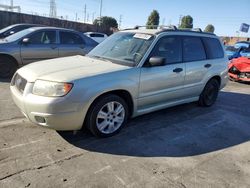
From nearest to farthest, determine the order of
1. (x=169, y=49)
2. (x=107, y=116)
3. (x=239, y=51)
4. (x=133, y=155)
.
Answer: (x=133, y=155) < (x=107, y=116) < (x=169, y=49) < (x=239, y=51)

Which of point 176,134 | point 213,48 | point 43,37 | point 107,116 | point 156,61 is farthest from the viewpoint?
point 43,37

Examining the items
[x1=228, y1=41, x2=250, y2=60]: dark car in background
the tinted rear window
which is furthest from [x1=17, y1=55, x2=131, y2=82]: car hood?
[x1=228, y1=41, x2=250, y2=60]: dark car in background

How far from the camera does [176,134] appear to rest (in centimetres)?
454

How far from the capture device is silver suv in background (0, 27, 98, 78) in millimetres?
7762

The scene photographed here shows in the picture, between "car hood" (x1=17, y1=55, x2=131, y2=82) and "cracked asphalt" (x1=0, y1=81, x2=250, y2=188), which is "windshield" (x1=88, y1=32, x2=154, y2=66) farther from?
"cracked asphalt" (x1=0, y1=81, x2=250, y2=188)

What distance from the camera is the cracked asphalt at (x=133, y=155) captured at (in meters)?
3.09

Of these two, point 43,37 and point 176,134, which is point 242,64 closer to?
point 176,134

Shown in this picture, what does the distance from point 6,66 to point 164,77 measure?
A: 529 cm

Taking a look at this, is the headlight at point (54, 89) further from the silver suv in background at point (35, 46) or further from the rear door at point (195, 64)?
the silver suv in background at point (35, 46)

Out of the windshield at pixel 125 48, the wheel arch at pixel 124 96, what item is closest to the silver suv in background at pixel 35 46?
the windshield at pixel 125 48

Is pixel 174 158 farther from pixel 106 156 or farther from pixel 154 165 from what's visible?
pixel 106 156

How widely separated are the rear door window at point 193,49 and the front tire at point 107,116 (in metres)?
1.84

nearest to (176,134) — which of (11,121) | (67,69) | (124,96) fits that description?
(124,96)

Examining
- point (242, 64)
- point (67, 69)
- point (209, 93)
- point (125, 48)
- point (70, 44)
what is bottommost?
point (209, 93)
